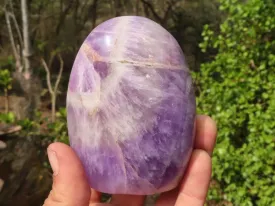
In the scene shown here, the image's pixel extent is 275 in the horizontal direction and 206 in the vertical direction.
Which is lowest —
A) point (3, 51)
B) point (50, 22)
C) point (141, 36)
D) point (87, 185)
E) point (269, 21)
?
point (3, 51)

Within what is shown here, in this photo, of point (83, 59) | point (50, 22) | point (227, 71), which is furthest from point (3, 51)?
point (83, 59)

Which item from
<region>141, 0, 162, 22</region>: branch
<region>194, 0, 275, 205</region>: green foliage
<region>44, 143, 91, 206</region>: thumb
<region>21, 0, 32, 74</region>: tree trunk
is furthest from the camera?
<region>141, 0, 162, 22</region>: branch

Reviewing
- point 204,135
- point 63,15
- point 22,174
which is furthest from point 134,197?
point 63,15

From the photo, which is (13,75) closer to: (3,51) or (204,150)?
(3,51)

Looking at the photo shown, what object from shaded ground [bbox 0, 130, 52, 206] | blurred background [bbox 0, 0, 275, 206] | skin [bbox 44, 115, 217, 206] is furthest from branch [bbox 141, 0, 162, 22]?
skin [bbox 44, 115, 217, 206]

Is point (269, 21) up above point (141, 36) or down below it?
below

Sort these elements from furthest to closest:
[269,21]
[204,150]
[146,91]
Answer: [269,21]
[204,150]
[146,91]

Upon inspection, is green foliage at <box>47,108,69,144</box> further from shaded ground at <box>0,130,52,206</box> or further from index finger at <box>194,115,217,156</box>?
index finger at <box>194,115,217,156</box>

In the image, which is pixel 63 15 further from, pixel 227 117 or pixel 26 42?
pixel 227 117
